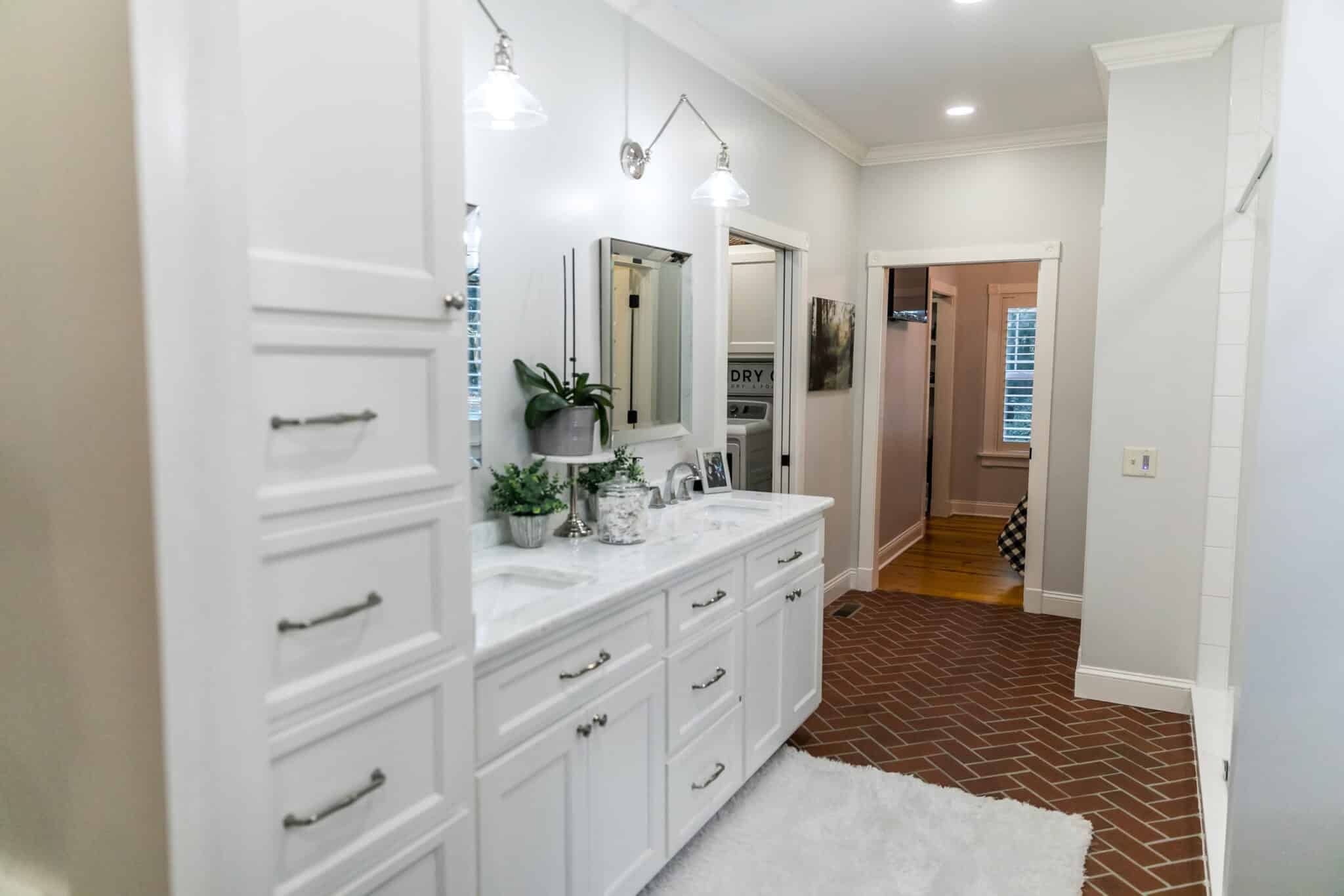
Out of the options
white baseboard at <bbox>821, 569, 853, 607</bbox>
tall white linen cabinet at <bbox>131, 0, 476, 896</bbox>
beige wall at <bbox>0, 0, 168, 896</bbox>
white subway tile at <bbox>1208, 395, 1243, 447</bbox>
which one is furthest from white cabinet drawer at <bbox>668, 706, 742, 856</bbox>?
white baseboard at <bbox>821, 569, 853, 607</bbox>

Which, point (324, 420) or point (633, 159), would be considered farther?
point (633, 159)

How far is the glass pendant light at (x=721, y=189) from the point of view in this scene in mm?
3102

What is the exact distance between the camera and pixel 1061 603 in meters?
5.16

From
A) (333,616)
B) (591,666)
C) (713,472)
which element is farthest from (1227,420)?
(333,616)

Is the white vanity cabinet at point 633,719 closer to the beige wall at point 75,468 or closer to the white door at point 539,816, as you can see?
the white door at point 539,816

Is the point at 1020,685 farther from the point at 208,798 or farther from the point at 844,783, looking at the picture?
the point at 208,798

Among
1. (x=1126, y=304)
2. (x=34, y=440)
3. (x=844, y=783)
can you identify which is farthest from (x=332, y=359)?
(x=1126, y=304)

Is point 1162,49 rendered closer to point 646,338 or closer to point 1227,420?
point 1227,420

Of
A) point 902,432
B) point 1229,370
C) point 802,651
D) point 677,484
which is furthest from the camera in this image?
point 902,432

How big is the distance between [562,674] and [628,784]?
1.48 feet

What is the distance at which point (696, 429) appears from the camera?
375 centimetres

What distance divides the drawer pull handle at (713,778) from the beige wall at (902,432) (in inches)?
131

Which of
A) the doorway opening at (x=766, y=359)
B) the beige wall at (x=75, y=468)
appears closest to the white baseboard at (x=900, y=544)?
the doorway opening at (x=766, y=359)

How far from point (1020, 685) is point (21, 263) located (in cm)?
399
